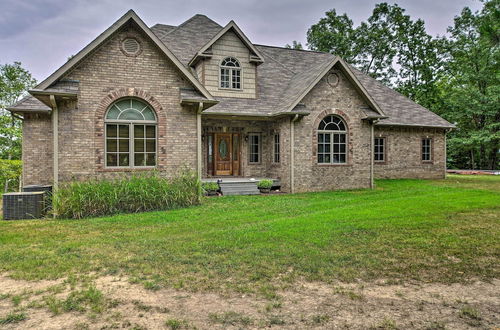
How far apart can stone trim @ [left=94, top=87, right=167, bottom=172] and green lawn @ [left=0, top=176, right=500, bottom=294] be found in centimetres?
242

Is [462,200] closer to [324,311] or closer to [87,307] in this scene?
[324,311]

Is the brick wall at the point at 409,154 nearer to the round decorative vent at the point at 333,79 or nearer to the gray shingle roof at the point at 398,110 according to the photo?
the gray shingle roof at the point at 398,110

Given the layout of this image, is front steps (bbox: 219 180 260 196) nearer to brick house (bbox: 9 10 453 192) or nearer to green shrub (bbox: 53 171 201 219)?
brick house (bbox: 9 10 453 192)

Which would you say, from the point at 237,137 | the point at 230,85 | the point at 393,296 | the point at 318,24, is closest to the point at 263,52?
the point at 230,85

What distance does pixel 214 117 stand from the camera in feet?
48.4

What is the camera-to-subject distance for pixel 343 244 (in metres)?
5.74

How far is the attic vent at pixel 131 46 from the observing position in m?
10.7

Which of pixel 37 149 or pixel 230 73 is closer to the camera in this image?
pixel 37 149

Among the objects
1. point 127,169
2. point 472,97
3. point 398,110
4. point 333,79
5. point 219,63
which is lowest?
point 127,169

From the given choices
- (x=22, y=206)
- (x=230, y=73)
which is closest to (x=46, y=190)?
(x=22, y=206)

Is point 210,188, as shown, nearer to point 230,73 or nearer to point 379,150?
point 230,73

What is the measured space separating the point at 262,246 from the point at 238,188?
8.39 m

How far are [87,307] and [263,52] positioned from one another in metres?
18.0

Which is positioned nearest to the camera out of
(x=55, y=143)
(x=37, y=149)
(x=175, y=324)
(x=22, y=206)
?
(x=175, y=324)
